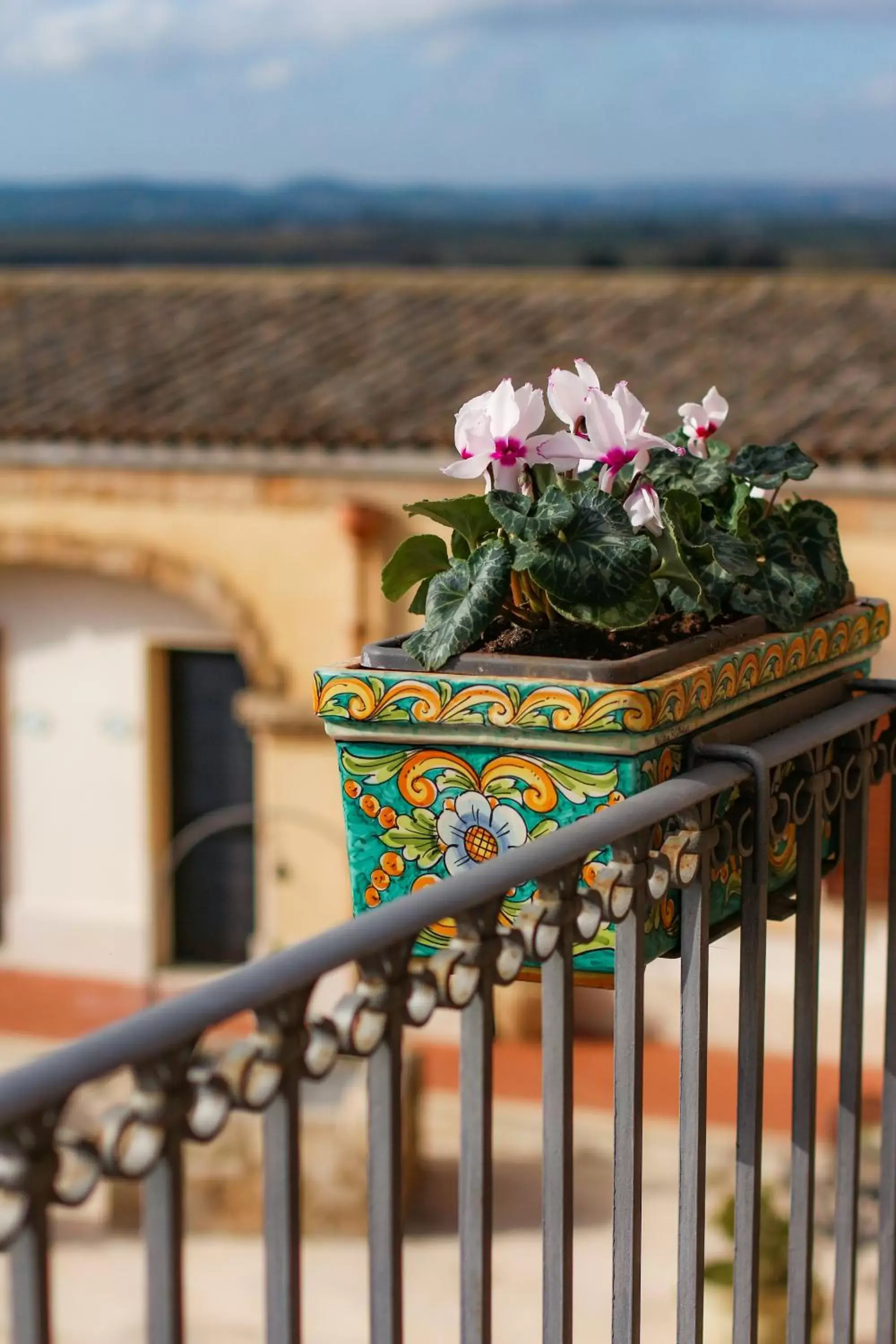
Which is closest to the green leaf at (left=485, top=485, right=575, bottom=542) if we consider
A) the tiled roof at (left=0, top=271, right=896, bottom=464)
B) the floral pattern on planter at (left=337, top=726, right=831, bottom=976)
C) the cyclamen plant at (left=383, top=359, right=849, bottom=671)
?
the cyclamen plant at (left=383, top=359, right=849, bottom=671)

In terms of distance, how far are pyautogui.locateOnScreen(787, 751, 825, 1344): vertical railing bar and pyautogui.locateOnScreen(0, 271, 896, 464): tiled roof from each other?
7.53 metres

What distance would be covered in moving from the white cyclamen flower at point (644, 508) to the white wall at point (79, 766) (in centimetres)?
967

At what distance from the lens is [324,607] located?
1056 centimetres

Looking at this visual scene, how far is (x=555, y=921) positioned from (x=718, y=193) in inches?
2163

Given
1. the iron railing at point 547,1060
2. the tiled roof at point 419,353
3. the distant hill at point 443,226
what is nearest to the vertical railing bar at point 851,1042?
the iron railing at point 547,1060

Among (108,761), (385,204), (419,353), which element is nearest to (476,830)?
(419,353)

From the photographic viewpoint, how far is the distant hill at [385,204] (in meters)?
34.2

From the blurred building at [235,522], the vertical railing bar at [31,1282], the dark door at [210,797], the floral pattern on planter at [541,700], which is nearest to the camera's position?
the vertical railing bar at [31,1282]

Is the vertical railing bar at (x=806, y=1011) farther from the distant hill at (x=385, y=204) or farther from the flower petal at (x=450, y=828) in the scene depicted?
the distant hill at (x=385, y=204)

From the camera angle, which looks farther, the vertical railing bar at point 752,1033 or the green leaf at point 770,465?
the green leaf at point 770,465

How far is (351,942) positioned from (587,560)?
58cm

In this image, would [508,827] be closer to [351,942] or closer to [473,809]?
[473,809]

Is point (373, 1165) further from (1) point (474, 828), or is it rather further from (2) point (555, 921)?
(1) point (474, 828)

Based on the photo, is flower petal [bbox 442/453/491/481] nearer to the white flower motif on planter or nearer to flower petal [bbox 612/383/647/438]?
flower petal [bbox 612/383/647/438]
